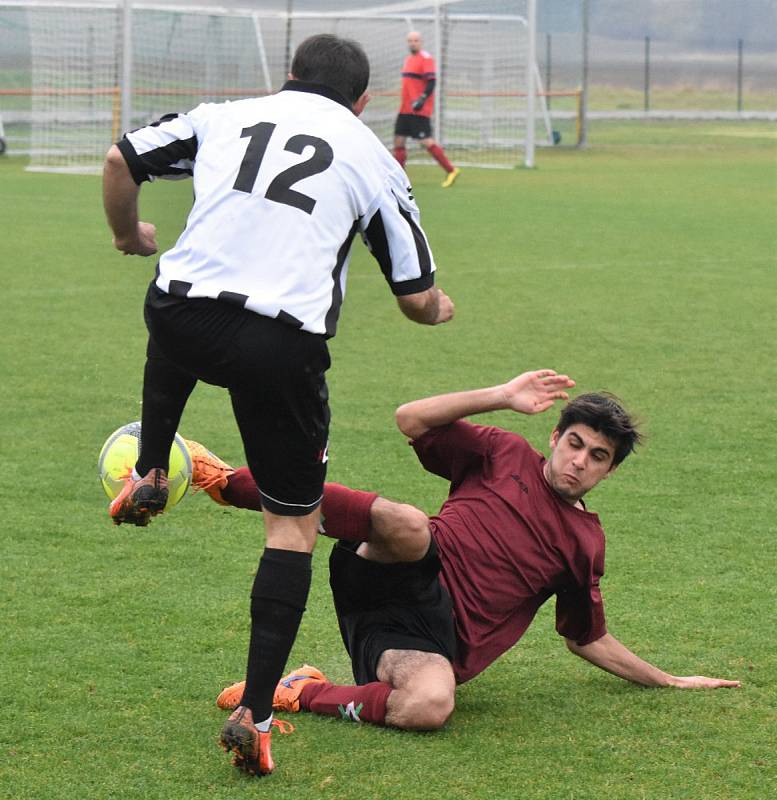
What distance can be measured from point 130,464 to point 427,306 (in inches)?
43.3

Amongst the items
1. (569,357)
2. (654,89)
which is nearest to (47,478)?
(569,357)

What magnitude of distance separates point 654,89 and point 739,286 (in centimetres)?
4529

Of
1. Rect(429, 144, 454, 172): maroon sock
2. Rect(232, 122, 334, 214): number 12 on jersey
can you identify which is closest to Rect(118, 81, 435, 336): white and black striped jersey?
Rect(232, 122, 334, 214): number 12 on jersey

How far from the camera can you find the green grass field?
353 centimetres

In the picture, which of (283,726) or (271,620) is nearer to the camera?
(271,620)

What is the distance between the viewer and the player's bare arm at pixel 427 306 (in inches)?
140

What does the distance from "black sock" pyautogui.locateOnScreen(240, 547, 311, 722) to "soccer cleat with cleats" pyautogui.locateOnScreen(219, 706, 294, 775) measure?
4 centimetres

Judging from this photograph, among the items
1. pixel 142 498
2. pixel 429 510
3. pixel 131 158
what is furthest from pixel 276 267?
pixel 429 510

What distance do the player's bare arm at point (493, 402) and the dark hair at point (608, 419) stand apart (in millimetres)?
102

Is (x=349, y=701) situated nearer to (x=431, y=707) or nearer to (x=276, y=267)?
(x=431, y=707)

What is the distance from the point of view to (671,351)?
29.9 feet

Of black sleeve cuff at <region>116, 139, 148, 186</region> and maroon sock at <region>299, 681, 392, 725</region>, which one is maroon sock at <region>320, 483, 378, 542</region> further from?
black sleeve cuff at <region>116, 139, 148, 186</region>

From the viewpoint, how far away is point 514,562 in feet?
13.2

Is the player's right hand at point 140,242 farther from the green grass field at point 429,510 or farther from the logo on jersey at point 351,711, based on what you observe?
the logo on jersey at point 351,711
